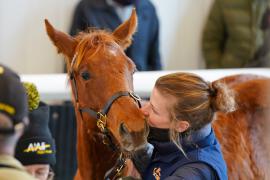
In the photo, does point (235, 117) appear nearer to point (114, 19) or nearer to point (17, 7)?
point (114, 19)

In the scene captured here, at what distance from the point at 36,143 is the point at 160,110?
43 centimetres

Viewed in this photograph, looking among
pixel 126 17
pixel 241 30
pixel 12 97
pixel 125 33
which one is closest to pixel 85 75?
pixel 125 33

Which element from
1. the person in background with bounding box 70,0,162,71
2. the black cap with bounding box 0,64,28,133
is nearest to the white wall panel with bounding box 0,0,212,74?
the person in background with bounding box 70,0,162,71

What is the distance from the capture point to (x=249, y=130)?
86.5 inches

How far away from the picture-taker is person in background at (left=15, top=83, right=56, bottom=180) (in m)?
1.63

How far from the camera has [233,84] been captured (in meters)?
2.28

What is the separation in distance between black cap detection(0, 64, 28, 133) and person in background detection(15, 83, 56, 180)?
24.1 inches

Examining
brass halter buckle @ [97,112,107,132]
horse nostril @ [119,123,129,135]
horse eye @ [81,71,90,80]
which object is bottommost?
brass halter buckle @ [97,112,107,132]

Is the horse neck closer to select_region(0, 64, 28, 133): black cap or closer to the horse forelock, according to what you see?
the horse forelock

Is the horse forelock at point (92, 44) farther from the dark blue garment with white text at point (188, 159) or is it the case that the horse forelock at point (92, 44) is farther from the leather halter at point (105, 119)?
the dark blue garment with white text at point (188, 159)

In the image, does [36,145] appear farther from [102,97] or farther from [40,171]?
[102,97]

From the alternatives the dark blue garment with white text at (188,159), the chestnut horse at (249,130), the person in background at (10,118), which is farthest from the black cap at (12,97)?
the chestnut horse at (249,130)

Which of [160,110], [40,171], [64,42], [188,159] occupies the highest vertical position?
[64,42]

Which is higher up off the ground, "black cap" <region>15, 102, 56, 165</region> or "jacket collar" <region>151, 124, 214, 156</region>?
"jacket collar" <region>151, 124, 214, 156</region>
